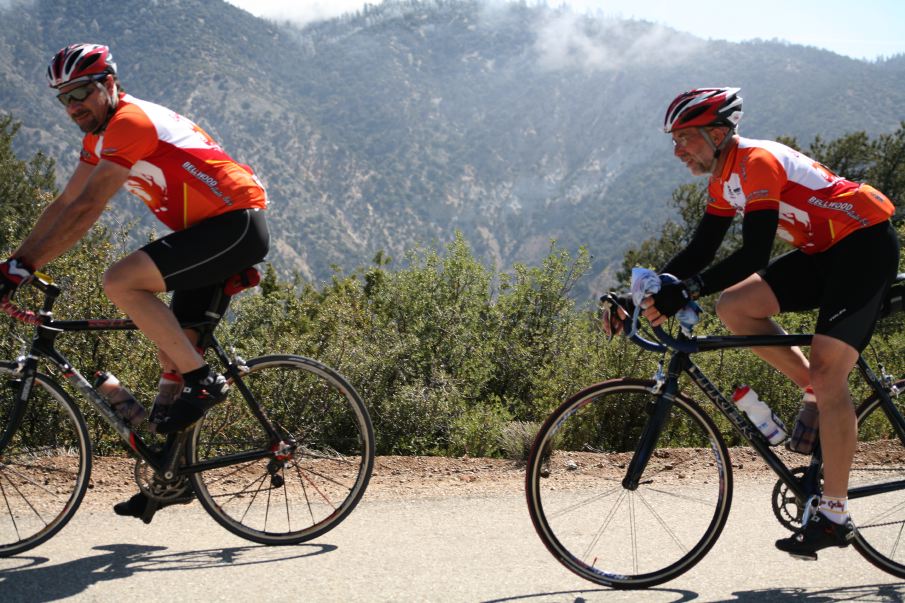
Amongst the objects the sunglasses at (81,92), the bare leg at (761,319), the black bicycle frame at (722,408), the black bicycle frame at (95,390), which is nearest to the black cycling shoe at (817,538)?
the black bicycle frame at (722,408)

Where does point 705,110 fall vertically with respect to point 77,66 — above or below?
below

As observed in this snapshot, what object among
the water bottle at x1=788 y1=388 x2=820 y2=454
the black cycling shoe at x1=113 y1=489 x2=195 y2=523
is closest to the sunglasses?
the black cycling shoe at x1=113 y1=489 x2=195 y2=523

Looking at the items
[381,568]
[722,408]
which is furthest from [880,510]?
[381,568]

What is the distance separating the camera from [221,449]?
15.1 feet

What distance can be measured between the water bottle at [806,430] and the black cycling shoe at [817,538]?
0.30m

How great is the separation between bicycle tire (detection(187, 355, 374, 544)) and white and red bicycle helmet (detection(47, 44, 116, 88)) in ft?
4.94

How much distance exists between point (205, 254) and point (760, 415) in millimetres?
2553

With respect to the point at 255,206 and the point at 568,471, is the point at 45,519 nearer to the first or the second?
the point at 255,206

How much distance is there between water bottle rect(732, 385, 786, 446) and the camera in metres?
→ 3.83

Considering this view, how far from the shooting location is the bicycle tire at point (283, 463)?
434 cm

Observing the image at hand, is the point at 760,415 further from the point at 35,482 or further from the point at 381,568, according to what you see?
the point at 35,482

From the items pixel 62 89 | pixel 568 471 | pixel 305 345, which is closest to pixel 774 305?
pixel 568 471

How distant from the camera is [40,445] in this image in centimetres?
497

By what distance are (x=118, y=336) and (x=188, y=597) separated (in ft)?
20.7
